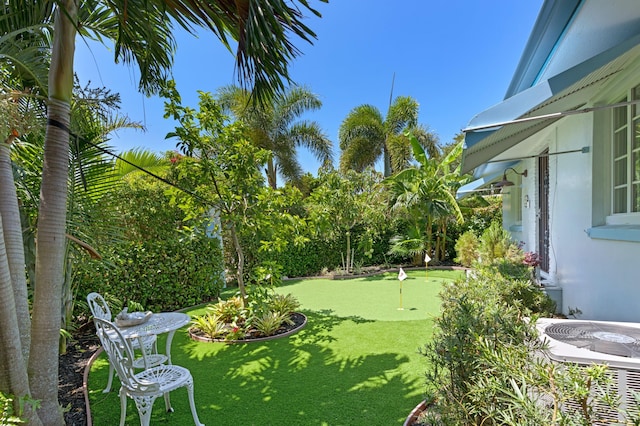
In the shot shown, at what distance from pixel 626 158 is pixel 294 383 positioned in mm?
5886

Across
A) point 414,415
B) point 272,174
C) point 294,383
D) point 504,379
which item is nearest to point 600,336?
point 504,379

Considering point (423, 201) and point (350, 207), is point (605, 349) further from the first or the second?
point (423, 201)

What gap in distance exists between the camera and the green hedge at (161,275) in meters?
8.24

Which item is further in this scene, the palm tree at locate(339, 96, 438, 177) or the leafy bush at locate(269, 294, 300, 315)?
the palm tree at locate(339, 96, 438, 177)

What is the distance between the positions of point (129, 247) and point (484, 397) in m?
8.85

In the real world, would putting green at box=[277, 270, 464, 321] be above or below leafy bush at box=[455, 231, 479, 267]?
below

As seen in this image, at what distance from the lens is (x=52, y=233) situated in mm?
3365

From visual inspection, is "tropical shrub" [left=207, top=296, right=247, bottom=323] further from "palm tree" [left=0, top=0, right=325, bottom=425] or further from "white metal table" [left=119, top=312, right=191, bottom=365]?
"palm tree" [left=0, top=0, right=325, bottom=425]

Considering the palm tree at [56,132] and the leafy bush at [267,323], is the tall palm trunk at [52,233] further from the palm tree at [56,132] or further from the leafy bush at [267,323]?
the leafy bush at [267,323]

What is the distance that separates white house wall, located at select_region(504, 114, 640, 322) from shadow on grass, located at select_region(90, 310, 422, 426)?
2972mm

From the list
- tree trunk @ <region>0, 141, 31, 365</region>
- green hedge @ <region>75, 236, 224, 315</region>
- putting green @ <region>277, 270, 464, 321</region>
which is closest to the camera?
tree trunk @ <region>0, 141, 31, 365</region>

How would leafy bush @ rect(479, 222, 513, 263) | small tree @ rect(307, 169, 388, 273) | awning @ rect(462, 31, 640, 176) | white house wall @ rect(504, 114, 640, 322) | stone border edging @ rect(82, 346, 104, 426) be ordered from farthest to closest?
small tree @ rect(307, 169, 388, 273), leafy bush @ rect(479, 222, 513, 263), white house wall @ rect(504, 114, 640, 322), stone border edging @ rect(82, 346, 104, 426), awning @ rect(462, 31, 640, 176)

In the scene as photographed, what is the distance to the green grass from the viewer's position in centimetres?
412

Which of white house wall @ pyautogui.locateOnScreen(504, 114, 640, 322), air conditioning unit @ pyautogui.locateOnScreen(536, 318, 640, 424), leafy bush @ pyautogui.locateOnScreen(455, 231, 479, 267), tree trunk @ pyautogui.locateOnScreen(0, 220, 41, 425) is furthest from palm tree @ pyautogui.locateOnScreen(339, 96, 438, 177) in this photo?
tree trunk @ pyautogui.locateOnScreen(0, 220, 41, 425)
